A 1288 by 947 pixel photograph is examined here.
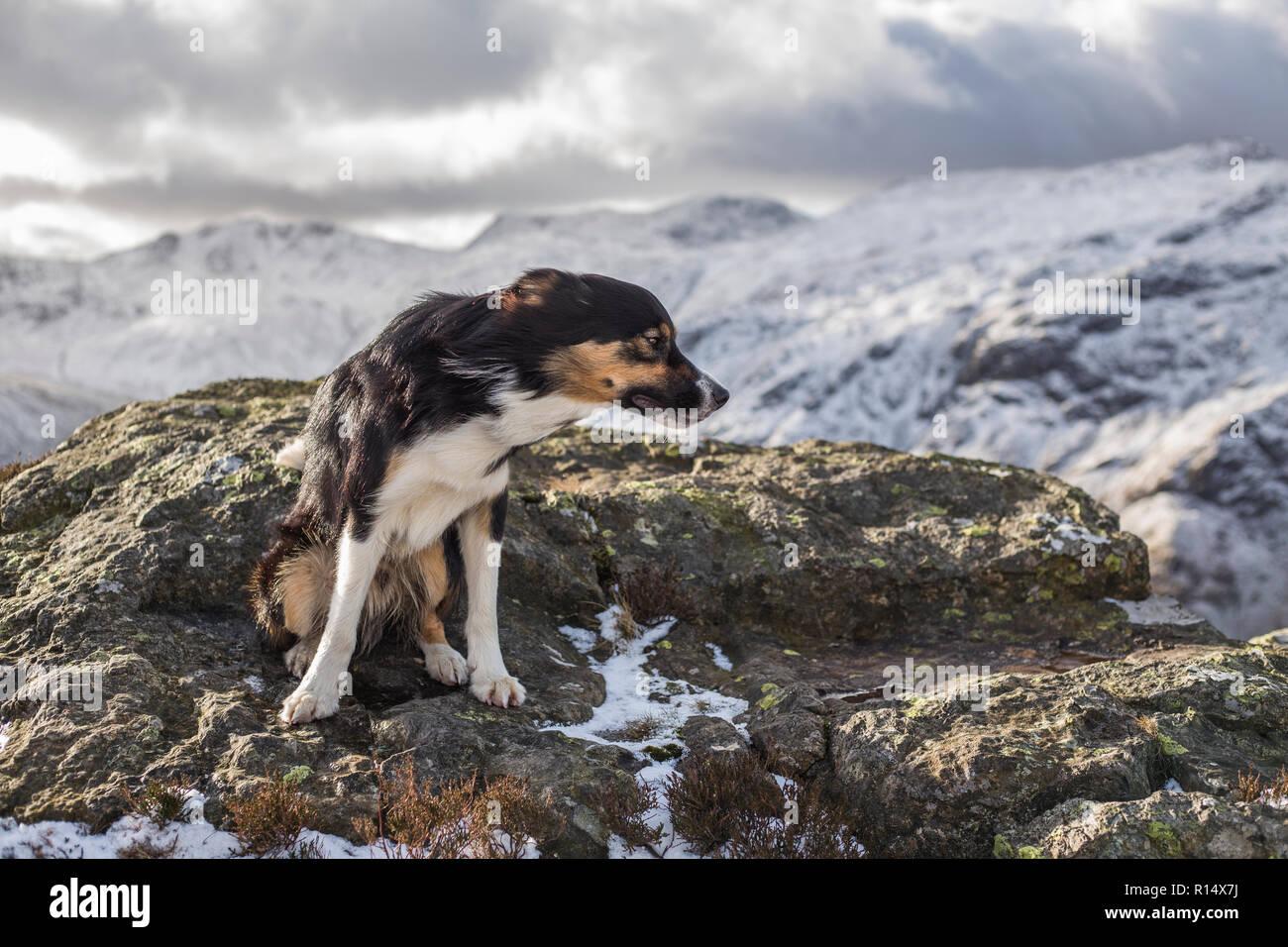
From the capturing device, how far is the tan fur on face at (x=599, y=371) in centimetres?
645

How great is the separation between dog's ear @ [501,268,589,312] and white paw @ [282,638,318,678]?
320 centimetres

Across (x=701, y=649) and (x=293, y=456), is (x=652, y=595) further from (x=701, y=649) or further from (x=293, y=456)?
(x=293, y=456)

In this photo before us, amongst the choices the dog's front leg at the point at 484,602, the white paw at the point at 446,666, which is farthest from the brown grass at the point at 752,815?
the white paw at the point at 446,666

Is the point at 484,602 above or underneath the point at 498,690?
above

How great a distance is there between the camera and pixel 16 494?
966cm

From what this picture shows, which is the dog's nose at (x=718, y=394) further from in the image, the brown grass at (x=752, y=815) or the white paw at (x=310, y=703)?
the white paw at (x=310, y=703)

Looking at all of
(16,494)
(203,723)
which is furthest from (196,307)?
(203,723)

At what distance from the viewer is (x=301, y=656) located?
25.0 ft

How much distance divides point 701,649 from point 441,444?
3.75m

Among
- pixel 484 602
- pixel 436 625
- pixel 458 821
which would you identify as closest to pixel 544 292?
pixel 484 602

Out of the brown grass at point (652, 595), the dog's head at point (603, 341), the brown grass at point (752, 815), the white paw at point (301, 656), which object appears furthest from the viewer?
the brown grass at point (652, 595)

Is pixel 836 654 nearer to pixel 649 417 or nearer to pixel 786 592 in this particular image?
pixel 786 592

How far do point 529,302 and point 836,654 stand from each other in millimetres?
4770

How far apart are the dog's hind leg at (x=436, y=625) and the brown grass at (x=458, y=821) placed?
61.8 inches
